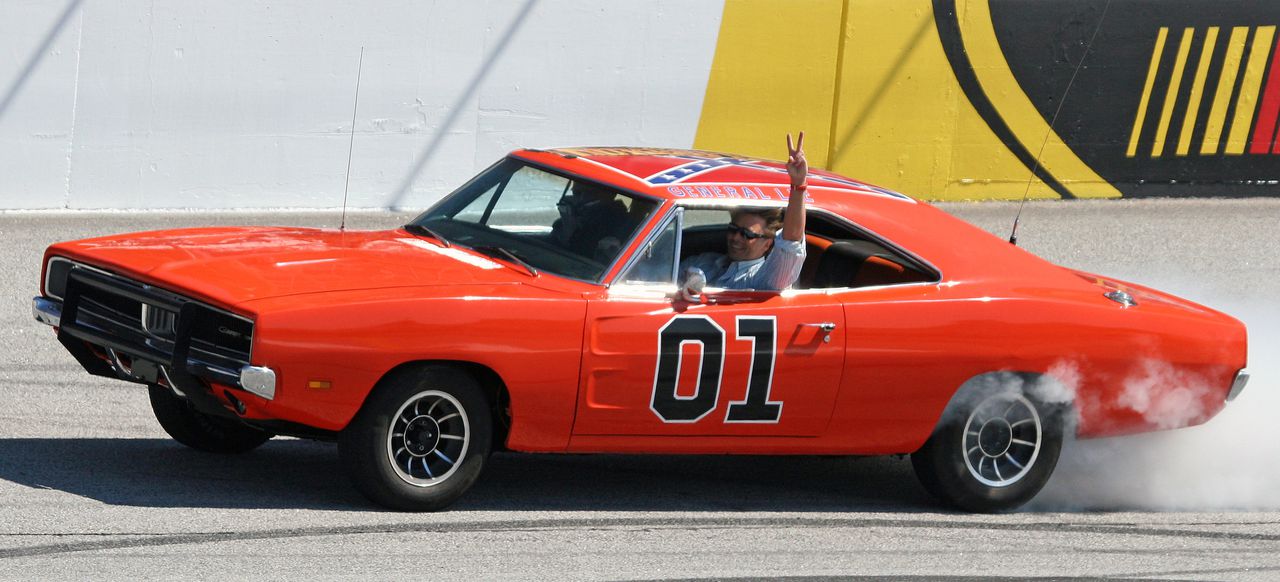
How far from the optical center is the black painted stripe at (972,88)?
12945mm

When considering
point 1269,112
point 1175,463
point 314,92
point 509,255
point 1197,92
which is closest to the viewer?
point 509,255

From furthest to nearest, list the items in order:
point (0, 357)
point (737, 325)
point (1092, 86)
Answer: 1. point (1092, 86)
2. point (0, 357)
3. point (737, 325)

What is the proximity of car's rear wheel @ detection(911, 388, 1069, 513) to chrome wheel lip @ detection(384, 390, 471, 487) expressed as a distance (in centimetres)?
193

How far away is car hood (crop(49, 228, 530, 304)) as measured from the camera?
5.73 m

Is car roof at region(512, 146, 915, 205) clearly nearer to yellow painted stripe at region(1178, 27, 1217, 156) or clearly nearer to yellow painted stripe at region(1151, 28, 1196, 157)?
yellow painted stripe at region(1151, 28, 1196, 157)

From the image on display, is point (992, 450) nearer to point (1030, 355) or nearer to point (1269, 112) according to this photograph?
point (1030, 355)

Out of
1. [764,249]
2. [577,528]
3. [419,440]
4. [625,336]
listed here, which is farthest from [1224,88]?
[419,440]

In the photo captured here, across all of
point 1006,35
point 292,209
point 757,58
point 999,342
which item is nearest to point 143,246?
point 999,342

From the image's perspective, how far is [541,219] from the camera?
6.69 m

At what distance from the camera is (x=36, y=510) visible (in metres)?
5.70

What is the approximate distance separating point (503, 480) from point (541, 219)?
1.05 m

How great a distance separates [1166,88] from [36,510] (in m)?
10.4

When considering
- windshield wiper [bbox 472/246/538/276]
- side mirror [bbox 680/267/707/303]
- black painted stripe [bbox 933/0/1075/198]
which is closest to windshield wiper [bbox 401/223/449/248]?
windshield wiper [bbox 472/246/538/276]

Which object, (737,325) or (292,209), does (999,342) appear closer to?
(737,325)
